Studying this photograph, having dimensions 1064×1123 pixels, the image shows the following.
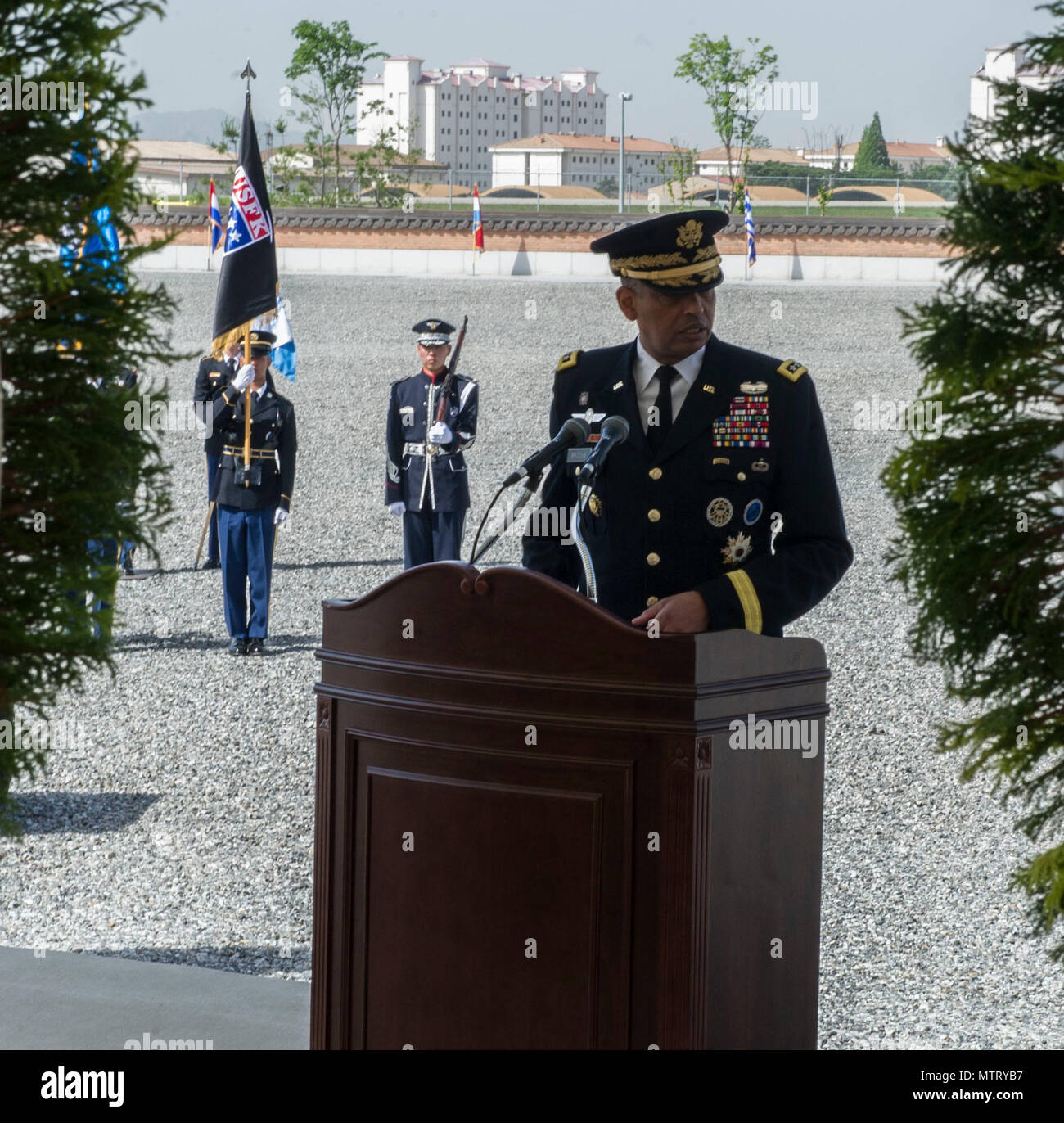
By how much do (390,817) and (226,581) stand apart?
6534mm

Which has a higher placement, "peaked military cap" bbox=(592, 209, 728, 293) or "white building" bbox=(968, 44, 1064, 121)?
"white building" bbox=(968, 44, 1064, 121)

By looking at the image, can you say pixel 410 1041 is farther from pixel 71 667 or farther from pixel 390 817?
pixel 71 667

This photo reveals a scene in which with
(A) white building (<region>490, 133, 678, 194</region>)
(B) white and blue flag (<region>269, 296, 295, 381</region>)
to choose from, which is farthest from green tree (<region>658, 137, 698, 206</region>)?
(A) white building (<region>490, 133, 678, 194</region>)

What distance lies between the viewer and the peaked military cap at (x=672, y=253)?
263 cm

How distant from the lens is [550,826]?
213 centimetres

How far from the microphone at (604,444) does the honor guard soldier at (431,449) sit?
7.02 m

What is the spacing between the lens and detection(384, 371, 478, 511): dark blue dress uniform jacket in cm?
957

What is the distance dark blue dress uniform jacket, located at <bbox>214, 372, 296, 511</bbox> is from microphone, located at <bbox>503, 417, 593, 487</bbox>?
20.2ft

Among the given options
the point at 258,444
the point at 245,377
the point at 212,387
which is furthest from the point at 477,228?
the point at 258,444

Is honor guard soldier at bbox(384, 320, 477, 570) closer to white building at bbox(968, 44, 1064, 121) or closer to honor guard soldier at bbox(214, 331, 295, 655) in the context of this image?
honor guard soldier at bbox(214, 331, 295, 655)

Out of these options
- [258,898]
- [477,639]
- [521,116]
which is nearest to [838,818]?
[258,898]

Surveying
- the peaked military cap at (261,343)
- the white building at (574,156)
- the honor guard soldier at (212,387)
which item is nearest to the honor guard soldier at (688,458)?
the honor guard soldier at (212,387)

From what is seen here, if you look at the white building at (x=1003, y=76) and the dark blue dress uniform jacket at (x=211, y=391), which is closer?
the white building at (x=1003, y=76)

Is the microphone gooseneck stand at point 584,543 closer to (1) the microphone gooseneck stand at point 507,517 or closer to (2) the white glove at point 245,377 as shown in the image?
(1) the microphone gooseneck stand at point 507,517
